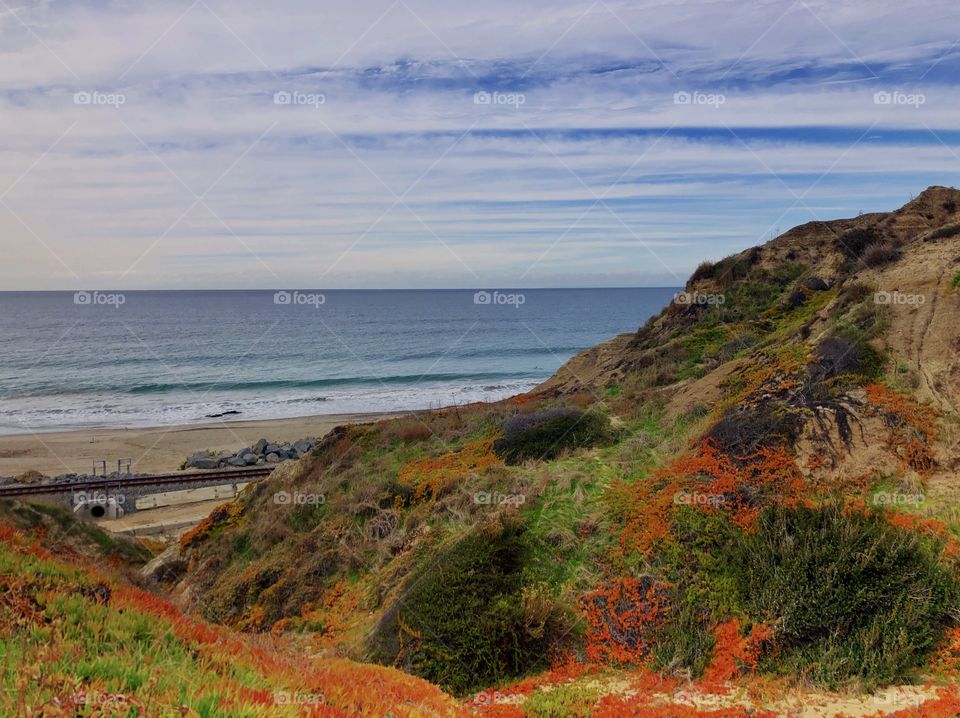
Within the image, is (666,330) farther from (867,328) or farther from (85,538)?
(85,538)

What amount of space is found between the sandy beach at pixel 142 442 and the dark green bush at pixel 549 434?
96.6ft

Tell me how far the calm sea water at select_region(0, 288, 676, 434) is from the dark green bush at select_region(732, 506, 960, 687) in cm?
1579

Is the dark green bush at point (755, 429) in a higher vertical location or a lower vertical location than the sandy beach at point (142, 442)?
lower

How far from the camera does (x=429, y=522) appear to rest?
1426 cm

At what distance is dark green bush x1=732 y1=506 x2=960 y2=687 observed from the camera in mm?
8852

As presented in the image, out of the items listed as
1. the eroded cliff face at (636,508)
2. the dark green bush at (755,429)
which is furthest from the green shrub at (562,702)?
the dark green bush at (755,429)

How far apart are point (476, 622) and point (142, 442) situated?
43049 millimetres

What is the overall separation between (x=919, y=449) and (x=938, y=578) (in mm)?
3657

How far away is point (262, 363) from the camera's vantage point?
7812cm

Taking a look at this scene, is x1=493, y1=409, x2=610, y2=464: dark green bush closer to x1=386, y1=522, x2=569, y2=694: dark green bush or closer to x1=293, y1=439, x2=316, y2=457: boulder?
x1=386, y1=522, x2=569, y2=694: dark green bush

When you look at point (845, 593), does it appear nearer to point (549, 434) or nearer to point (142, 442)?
point (549, 434)

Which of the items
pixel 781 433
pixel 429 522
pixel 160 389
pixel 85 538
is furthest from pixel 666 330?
pixel 160 389

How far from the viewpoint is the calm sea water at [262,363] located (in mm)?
56594

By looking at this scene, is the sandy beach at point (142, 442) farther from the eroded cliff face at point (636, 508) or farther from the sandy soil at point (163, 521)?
the eroded cliff face at point (636, 508)
